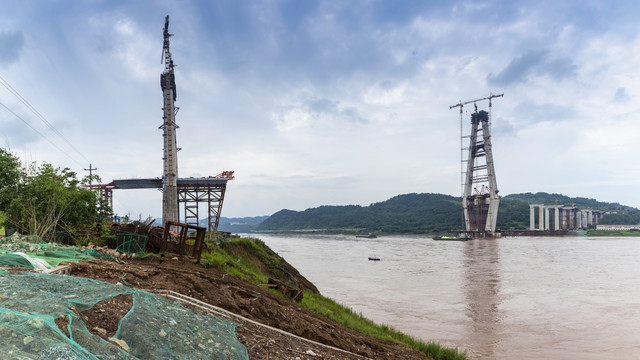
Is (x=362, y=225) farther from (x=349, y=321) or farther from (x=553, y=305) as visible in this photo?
(x=349, y=321)

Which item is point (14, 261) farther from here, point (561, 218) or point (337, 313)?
point (561, 218)

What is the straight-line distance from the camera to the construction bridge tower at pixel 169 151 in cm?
3938

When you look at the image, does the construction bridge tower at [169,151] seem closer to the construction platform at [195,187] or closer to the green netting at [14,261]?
the construction platform at [195,187]

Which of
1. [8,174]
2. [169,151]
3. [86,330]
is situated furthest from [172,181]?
[86,330]

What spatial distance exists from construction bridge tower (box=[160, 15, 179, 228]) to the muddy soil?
32516 millimetres

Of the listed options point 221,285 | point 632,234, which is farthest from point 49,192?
point 632,234

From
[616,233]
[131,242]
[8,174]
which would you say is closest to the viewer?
[131,242]

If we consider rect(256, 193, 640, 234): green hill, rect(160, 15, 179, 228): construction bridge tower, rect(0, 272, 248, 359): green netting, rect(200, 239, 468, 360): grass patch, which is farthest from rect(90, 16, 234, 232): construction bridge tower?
rect(256, 193, 640, 234): green hill

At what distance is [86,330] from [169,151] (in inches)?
1512

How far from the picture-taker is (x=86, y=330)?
430 centimetres

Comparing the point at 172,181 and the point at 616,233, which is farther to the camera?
the point at 616,233

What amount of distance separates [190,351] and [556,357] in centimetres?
1442

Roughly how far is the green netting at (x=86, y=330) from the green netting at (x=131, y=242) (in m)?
7.52

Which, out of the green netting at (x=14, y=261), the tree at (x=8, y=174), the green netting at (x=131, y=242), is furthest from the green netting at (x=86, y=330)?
the tree at (x=8, y=174)
